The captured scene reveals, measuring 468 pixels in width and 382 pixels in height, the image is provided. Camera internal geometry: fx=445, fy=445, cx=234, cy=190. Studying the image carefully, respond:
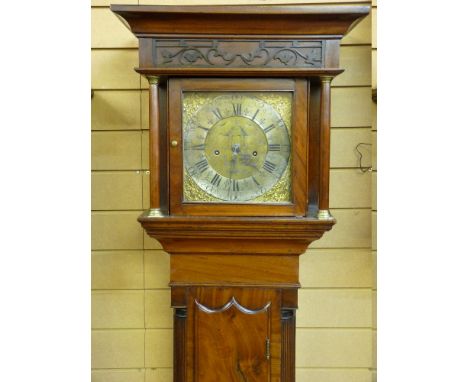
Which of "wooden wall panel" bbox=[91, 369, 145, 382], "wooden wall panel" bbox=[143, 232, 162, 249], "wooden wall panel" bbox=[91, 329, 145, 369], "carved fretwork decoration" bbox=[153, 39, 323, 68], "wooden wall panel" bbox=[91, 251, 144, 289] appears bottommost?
"wooden wall panel" bbox=[91, 369, 145, 382]

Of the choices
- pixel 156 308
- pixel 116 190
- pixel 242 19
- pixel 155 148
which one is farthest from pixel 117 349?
pixel 242 19

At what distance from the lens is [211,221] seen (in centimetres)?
145

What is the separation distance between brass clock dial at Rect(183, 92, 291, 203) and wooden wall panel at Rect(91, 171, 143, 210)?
0.48 metres

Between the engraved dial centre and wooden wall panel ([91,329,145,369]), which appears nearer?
the engraved dial centre

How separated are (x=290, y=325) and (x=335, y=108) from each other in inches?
35.7

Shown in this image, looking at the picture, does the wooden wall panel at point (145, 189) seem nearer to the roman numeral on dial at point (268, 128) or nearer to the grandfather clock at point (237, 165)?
the grandfather clock at point (237, 165)

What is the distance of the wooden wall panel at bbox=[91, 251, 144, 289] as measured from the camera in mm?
1899

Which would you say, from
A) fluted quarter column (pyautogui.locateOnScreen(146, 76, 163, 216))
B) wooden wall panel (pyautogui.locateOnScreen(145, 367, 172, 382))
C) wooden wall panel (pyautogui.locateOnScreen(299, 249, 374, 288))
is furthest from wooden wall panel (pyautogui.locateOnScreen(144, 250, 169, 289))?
wooden wall panel (pyautogui.locateOnScreen(299, 249, 374, 288))

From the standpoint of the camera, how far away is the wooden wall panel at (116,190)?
1.88 m

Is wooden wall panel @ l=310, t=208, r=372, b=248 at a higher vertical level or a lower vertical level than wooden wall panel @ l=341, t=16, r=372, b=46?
lower

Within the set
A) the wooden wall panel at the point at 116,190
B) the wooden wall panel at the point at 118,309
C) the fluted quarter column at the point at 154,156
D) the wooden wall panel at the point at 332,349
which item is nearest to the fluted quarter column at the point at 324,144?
the fluted quarter column at the point at 154,156

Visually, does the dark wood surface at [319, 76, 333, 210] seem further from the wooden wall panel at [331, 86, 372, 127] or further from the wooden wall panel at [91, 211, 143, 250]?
the wooden wall panel at [91, 211, 143, 250]

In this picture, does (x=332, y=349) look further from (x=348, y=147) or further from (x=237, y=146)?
(x=237, y=146)

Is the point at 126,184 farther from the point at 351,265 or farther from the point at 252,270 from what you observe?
the point at 351,265
